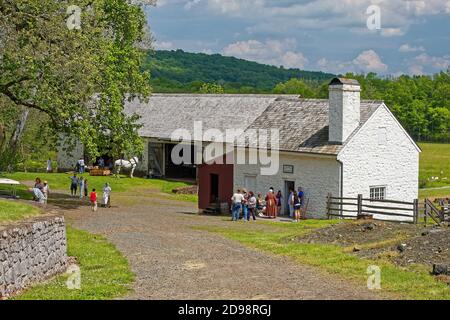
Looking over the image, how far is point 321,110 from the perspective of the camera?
131ft

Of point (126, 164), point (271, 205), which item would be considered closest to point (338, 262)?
point (271, 205)

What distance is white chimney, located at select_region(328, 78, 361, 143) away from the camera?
36562 millimetres

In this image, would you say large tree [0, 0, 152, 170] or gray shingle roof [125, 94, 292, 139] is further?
gray shingle roof [125, 94, 292, 139]

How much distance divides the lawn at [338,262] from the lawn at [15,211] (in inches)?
280

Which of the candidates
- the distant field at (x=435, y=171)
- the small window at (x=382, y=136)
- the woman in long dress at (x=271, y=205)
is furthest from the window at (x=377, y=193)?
the distant field at (x=435, y=171)

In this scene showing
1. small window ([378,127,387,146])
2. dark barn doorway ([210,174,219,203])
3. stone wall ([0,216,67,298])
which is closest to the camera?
stone wall ([0,216,67,298])

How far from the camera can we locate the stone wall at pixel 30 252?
15516mm

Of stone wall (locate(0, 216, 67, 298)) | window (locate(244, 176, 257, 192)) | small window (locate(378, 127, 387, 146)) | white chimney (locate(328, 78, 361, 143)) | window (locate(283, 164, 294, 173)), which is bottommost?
stone wall (locate(0, 216, 67, 298))

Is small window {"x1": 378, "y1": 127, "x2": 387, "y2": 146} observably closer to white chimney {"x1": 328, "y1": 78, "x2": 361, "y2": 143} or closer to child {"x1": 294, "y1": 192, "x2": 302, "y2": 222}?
white chimney {"x1": 328, "y1": 78, "x2": 361, "y2": 143}

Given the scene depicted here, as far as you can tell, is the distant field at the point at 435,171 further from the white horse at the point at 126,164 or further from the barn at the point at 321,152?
the white horse at the point at 126,164

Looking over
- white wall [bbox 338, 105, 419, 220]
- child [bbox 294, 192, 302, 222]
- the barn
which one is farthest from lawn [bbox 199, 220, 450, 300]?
white wall [bbox 338, 105, 419, 220]

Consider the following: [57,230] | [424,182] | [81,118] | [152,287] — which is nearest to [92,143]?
[81,118]

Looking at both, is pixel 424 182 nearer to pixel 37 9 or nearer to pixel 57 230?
pixel 37 9

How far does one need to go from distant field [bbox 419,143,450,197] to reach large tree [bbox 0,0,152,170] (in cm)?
2594
